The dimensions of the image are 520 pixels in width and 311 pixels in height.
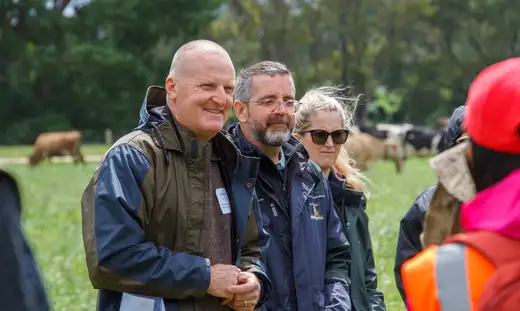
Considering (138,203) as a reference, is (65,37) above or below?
below

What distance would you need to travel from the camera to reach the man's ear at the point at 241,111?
14.3 feet

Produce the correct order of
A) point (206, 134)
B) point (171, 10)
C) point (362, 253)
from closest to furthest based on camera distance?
point (206, 134) → point (362, 253) → point (171, 10)

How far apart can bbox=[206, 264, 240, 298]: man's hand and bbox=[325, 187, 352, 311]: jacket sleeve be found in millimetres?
747

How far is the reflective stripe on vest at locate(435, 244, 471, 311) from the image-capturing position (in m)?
2.04

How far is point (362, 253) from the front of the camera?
4734 mm

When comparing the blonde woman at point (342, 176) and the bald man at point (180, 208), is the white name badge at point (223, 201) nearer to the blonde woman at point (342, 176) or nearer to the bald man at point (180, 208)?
the bald man at point (180, 208)

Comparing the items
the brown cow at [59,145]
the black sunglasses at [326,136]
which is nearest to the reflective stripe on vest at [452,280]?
the black sunglasses at [326,136]

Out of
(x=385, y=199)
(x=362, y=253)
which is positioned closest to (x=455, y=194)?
(x=362, y=253)

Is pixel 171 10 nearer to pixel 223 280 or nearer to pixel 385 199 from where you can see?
pixel 385 199

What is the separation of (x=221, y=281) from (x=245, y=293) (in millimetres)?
148

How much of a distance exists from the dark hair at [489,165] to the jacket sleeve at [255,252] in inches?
63.3

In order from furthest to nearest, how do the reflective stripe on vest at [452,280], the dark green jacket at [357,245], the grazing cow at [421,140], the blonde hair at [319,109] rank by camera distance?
the grazing cow at [421,140]
the blonde hair at [319,109]
the dark green jacket at [357,245]
the reflective stripe on vest at [452,280]

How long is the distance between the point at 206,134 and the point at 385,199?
1470 cm

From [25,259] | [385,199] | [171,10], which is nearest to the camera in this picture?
[25,259]
